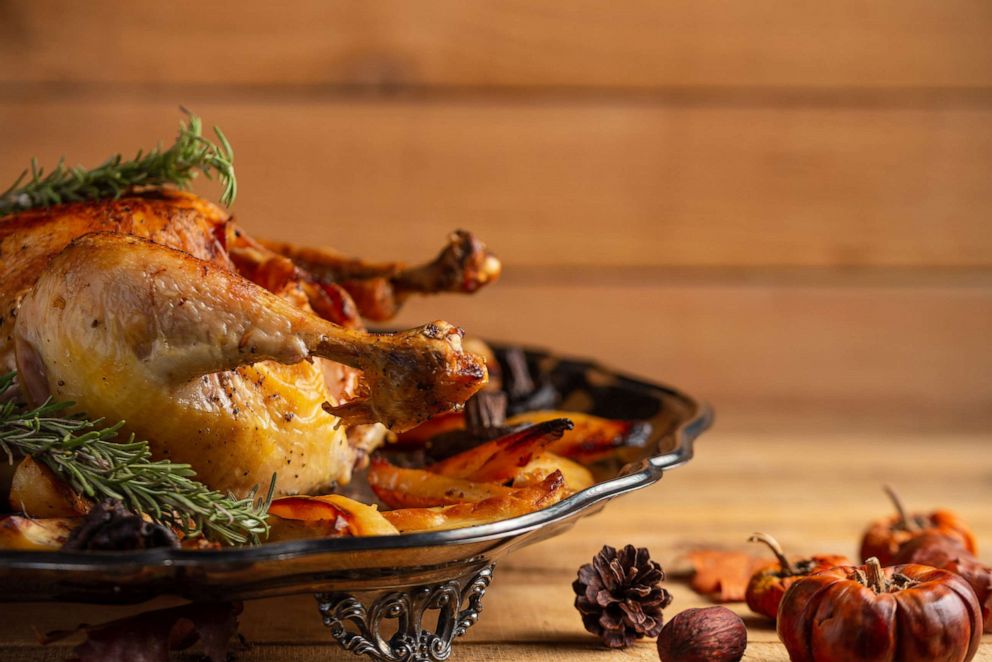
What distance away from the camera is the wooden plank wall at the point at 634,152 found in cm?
248

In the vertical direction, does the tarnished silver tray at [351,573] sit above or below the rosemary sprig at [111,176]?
below

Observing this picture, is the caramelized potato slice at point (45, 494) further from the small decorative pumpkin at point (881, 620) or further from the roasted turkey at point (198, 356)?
the small decorative pumpkin at point (881, 620)

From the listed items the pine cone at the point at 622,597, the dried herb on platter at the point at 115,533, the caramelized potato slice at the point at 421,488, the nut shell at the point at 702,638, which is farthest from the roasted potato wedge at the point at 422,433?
the dried herb on platter at the point at 115,533

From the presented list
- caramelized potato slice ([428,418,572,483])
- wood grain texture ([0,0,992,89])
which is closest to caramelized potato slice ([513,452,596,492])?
caramelized potato slice ([428,418,572,483])

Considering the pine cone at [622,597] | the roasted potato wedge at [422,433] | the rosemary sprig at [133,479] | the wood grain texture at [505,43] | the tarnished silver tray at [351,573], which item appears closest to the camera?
the tarnished silver tray at [351,573]

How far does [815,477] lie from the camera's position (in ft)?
6.56

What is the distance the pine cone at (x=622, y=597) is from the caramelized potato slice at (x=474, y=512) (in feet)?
0.37

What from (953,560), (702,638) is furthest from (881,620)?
(953,560)

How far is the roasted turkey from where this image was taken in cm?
98

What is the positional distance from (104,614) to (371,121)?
61.7 inches

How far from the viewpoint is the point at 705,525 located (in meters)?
1.66

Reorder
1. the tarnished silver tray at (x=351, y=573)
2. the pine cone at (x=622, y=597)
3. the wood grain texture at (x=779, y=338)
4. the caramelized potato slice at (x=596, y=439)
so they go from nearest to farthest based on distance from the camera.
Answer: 1. the tarnished silver tray at (x=351, y=573)
2. the pine cone at (x=622, y=597)
3. the caramelized potato slice at (x=596, y=439)
4. the wood grain texture at (x=779, y=338)

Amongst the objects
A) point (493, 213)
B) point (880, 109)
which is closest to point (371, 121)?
point (493, 213)

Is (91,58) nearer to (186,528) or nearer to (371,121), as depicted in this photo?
(371,121)
